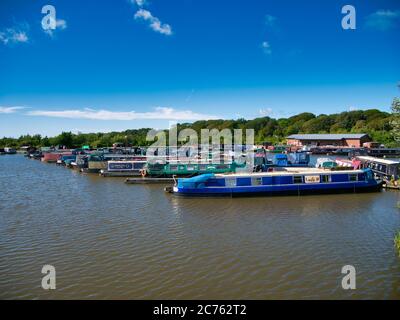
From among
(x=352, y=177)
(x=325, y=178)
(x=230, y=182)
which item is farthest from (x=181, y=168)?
(x=352, y=177)

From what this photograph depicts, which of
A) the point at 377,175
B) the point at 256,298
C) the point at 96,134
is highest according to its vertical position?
the point at 96,134

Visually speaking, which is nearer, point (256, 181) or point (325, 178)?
point (256, 181)

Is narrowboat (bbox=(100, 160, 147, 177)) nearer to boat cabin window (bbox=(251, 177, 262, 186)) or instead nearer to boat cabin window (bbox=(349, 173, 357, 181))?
boat cabin window (bbox=(251, 177, 262, 186))

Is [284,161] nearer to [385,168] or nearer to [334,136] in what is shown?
[385,168]

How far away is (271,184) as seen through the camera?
31109 millimetres

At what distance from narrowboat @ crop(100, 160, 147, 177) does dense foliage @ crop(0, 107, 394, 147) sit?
7627 cm

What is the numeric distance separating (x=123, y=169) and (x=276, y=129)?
389ft

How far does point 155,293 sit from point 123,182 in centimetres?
3010

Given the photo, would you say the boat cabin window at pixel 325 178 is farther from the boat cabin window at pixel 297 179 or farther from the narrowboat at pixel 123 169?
the narrowboat at pixel 123 169

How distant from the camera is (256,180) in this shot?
31.1 metres

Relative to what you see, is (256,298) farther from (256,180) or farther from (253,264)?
(256,180)

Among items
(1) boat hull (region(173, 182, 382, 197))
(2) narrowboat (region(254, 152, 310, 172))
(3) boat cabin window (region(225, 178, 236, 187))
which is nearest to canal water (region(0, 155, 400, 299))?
(1) boat hull (region(173, 182, 382, 197))

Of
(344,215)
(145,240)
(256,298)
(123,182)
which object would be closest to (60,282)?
(145,240)
